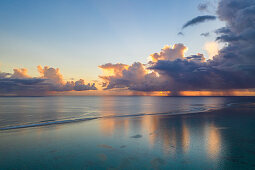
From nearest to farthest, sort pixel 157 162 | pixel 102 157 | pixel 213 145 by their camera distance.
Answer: pixel 157 162 → pixel 102 157 → pixel 213 145

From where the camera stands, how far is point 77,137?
21.2 metres

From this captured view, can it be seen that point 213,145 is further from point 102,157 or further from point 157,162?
point 102,157

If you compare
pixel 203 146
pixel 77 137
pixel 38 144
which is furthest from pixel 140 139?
pixel 38 144

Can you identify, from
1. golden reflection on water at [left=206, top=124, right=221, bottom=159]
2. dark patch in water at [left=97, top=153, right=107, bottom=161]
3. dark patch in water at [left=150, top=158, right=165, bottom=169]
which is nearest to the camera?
dark patch in water at [left=150, top=158, right=165, bottom=169]

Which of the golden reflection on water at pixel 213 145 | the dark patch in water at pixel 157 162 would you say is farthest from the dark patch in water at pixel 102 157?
the golden reflection on water at pixel 213 145

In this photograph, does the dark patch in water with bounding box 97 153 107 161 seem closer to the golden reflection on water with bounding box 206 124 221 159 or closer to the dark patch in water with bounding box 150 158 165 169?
the dark patch in water with bounding box 150 158 165 169

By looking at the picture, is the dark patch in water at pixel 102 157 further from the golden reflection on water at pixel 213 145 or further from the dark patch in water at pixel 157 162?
the golden reflection on water at pixel 213 145

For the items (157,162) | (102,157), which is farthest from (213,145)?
(102,157)

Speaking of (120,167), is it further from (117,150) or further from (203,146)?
(203,146)

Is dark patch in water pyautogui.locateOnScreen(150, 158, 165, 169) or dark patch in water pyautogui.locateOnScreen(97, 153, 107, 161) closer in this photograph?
dark patch in water pyautogui.locateOnScreen(150, 158, 165, 169)

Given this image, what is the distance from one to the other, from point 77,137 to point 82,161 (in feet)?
27.0

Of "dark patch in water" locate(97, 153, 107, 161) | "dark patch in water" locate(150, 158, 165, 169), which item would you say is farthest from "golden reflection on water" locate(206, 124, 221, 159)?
"dark patch in water" locate(97, 153, 107, 161)

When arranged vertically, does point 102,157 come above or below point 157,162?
below

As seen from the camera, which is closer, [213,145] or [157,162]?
[157,162]
